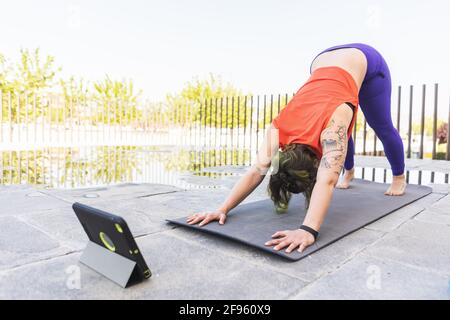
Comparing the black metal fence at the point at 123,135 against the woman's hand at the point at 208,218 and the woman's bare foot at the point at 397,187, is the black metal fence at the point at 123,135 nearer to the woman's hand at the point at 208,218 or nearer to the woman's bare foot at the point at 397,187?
the woman's bare foot at the point at 397,187

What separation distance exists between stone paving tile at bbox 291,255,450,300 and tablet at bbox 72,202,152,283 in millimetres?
487

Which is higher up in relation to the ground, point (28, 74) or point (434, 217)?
point (28, 74)

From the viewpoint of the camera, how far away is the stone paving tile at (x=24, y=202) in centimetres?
192

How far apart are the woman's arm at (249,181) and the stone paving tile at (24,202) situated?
3.35ft

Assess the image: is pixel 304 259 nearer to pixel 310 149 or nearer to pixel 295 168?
pixel 295 168

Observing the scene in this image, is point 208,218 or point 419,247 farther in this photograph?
point 208,218

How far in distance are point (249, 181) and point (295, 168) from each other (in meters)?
0.24

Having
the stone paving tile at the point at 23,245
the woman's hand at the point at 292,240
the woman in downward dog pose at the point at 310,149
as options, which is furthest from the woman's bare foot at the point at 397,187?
the stone paving tile at the point at 23,245

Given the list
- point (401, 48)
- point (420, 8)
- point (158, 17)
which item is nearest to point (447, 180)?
point (401, 48)

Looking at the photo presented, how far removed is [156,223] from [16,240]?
2.08ft

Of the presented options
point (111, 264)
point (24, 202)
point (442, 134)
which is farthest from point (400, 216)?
point (442, 134)

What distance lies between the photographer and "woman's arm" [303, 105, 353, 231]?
138 cm

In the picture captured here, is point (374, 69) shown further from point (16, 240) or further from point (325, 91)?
point (16, 240)

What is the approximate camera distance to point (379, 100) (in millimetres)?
2299
